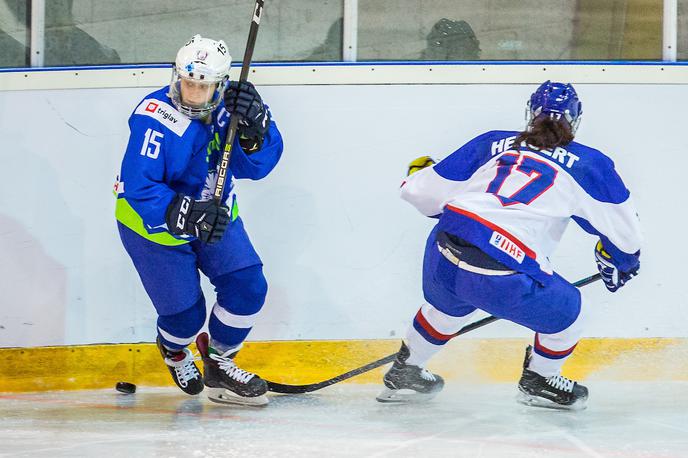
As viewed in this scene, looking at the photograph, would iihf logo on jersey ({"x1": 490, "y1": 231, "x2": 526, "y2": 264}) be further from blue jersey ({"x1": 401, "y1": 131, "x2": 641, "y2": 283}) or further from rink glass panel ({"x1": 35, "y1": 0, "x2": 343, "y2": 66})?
rink glass panel ({"x1": 35, "y1": 0, "x2": 343, "y2": 66})

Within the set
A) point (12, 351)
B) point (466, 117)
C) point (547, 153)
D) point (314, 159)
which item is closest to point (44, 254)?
point (12, 351)

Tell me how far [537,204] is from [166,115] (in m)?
Result: 1.04

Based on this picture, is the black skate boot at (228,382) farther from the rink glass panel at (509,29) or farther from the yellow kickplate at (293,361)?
the rink glass panel at (509,29)

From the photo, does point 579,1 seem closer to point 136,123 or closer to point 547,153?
Answer: point 547,153

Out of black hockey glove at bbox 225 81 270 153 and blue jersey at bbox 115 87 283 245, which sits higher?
black hockey glove at bbox 225 81 270 153

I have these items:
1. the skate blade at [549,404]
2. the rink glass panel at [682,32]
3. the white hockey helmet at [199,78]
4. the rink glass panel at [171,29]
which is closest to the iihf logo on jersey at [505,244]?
the skate blade at [549,404]

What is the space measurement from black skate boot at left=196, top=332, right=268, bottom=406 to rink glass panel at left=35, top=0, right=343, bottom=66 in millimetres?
1104

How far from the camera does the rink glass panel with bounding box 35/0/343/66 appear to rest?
3709mm

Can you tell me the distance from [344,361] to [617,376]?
0.90 m

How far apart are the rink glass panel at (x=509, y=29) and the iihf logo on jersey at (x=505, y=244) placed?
45.3 inches

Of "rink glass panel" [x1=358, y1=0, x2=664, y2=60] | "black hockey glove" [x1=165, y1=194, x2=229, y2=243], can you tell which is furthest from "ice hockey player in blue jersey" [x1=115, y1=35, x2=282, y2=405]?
"rink glass panel" [x1=358, y1=0, x2=664, y2=60]

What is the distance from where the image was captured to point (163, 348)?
3225 millimetres

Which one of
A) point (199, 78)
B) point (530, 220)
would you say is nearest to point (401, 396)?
point (530, 220)

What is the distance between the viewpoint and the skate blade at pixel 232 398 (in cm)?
314
